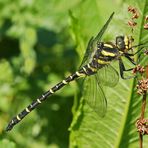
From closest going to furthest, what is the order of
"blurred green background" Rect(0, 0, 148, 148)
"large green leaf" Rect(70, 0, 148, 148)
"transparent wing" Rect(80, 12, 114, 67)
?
"large green leaf" Rect(70, 0, 148, 148) < "transparent wing" Rect(80, 12, 114, 67) < "blurred green background" Rect(0, 0, 148, 148)

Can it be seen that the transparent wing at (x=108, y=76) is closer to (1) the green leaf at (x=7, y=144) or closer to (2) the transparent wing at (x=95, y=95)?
(2) the transparent wing at (x=95, y=95)

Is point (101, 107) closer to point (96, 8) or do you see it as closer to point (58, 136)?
point (96, 8)

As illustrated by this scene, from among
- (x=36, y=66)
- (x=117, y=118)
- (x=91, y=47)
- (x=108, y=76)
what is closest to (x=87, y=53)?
(x=91, y=47)

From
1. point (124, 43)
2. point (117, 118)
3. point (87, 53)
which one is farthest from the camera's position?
point (87, 53)

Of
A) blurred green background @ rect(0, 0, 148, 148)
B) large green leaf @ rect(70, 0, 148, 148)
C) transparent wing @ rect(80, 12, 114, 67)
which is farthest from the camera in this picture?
blurred green background @ rect(0, 0, 148, 148)

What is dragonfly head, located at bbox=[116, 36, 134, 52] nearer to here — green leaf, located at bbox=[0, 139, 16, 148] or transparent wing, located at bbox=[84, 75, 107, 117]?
transparent wing, located at bbox=[84, 75, 107, 117]

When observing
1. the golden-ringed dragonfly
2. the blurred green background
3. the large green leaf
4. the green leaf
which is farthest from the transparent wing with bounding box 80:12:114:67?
the blurred green background

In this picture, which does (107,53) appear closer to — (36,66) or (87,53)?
(87,53)
